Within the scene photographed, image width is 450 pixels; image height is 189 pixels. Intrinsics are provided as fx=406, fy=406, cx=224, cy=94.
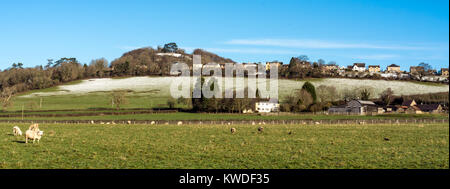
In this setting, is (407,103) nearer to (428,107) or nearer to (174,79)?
(428,107)

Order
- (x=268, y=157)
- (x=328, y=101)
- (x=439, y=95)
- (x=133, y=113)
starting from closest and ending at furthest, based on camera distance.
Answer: (x=268, y=157), (x=133, y=113), (x=328, y=101), (x=439, y=95)

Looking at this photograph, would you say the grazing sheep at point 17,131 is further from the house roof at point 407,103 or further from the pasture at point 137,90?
the house roof at point 407,103

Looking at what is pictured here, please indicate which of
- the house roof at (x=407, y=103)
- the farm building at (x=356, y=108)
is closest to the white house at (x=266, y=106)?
the farm building at (x=356, y=108)

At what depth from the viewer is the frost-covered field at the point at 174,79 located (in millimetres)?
120644

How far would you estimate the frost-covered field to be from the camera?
12064cm

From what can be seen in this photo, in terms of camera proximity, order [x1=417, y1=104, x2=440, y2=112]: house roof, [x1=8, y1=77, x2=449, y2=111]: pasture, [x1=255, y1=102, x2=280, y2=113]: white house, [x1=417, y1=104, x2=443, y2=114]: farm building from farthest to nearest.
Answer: [x1=8, y1=77, x2=449, y2=111]: pasture
[x1=255, y1=102, x2=280, y2=113]: white house
[x1=417, y1=104, x2=440, y2=112]: house roof
[x1=417, y1=104, x2=443, y2=114]: farm building

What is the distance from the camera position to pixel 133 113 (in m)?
78.7

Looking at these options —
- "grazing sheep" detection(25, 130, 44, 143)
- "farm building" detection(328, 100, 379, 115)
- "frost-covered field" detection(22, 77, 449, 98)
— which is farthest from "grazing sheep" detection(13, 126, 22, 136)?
"frost-covered field" detection(22, 77, 449, 98)

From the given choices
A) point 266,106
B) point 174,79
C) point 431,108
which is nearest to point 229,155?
point 266,106

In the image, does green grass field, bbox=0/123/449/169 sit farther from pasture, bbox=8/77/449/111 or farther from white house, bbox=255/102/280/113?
white house, bbox=255/102/280/113

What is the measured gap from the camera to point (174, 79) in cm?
14062
